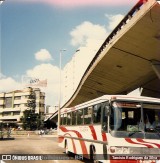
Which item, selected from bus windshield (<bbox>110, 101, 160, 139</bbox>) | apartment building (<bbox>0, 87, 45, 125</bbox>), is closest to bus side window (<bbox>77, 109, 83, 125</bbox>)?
bus windshield (<bbox>110, 101, 160, 139</bbox>)

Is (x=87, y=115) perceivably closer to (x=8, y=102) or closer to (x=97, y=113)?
(x=97, y=113)

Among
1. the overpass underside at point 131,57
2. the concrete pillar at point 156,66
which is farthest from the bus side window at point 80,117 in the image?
the concrete pillar at point 156,66

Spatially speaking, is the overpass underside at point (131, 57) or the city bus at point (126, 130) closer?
the city bus at point (126, 130)

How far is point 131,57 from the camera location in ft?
101

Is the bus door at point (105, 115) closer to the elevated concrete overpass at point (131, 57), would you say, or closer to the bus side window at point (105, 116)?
the bus side window at point (105, 116)

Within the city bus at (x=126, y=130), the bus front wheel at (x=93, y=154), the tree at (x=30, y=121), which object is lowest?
the bus front wheel at (x=93, y=154)

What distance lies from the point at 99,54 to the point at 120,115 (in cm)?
2272

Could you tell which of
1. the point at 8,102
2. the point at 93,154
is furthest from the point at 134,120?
the point at 8,102

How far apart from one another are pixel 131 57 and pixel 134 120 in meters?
19.9

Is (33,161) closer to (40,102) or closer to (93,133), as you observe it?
(93,133)

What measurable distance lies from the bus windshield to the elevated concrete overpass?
28.3 feet

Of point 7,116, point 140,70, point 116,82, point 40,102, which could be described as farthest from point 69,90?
point 140,70

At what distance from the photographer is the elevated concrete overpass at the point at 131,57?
70.9 ft

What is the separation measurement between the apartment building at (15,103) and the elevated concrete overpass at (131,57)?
73.2m
